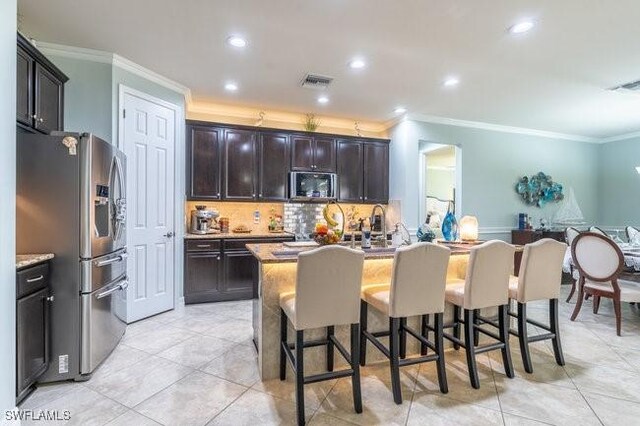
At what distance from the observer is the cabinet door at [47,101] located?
8.24ft

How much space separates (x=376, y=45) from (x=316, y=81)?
1023mm

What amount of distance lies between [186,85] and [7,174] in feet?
8.96

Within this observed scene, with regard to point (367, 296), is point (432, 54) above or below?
above

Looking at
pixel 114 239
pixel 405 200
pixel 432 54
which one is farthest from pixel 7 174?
pixel 405 200

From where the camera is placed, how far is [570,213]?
620 centimetres

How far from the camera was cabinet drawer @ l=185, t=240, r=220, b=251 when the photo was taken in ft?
13.8

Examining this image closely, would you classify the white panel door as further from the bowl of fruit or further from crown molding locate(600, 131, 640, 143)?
crown molding locate(600, 131, 640, 143)

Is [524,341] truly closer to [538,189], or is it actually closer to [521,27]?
[521,27]

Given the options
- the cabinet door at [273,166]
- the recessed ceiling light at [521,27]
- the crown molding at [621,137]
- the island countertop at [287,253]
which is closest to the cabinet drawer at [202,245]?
the cabinet door at [273,166]

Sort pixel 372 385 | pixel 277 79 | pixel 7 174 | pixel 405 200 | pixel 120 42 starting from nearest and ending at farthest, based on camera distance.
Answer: pixel 7 174 → pixel 372 385 → pixel 120 42 → pixel 277 79 → pixel 405 200

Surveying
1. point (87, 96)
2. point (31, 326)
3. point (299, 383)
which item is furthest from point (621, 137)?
point (31, 326)

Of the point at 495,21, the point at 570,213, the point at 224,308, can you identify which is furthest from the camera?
the point at 570,213

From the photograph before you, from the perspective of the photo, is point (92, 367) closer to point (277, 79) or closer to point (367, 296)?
point (367, 296)

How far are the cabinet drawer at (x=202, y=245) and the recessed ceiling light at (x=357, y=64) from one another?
2771mm
